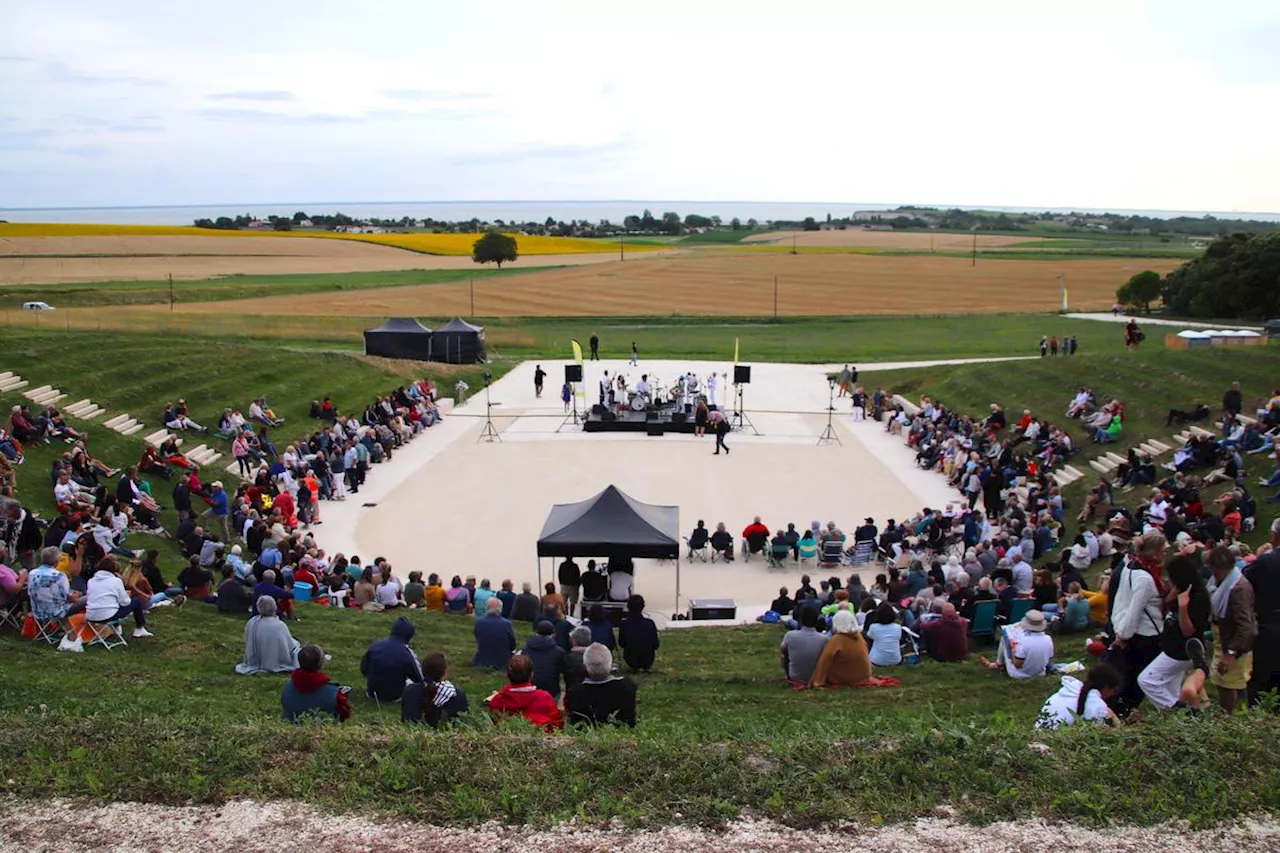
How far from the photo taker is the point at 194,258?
9156 centimetres

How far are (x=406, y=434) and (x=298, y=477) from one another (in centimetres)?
719


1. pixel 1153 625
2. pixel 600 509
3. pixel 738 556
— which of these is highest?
pixel 1153 625

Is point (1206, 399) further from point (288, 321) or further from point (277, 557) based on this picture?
point (288, 321)

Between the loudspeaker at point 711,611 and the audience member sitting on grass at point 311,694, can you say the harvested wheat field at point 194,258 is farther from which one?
the audience member sitting on grass at point 311,694

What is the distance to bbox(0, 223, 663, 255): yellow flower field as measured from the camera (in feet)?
335

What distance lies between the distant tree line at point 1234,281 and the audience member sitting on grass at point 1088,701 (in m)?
48.1

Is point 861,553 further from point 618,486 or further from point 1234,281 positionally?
point 1234,281

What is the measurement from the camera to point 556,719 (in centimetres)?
795

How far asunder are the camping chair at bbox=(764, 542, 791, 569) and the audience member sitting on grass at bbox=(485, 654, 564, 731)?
10.7 m

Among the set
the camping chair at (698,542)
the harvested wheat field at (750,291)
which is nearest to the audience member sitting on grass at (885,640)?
the camping chair at (698,542)

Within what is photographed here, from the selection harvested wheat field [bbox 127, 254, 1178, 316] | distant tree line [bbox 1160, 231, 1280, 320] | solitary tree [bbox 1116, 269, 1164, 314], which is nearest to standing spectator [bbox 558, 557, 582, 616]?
distant tree line [bbox 1160, 231, 1280, 320]

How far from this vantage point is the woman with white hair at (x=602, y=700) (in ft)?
25.6

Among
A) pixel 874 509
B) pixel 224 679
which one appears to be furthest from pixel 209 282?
pixel 224 679

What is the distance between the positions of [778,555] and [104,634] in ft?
35.6
